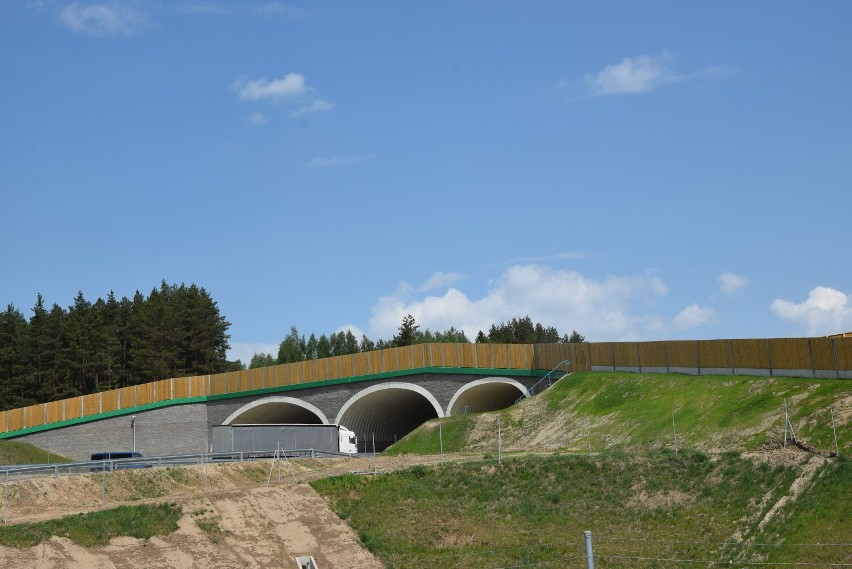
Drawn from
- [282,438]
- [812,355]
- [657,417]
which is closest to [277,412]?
[282,438]

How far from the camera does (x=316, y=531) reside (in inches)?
1548

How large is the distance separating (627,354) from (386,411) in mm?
28994

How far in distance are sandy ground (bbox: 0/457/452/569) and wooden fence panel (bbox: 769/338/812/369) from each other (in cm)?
2198

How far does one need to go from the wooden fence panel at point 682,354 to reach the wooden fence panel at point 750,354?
4.05 m

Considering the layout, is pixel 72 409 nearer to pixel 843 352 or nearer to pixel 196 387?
pixel 196 387

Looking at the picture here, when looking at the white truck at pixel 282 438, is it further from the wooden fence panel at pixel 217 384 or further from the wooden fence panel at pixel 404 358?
the wooden fence panel at pixel 217 384

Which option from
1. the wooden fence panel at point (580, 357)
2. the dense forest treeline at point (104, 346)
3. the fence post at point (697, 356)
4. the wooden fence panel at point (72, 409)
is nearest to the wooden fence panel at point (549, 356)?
the wooden fence panel at point (580, 357)

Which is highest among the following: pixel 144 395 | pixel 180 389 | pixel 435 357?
pixel 435 357

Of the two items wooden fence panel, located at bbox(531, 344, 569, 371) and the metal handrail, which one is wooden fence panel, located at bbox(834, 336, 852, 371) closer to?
the metal handrail

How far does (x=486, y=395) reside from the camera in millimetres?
84375

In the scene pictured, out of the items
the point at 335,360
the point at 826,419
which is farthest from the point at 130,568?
the point at 335,360

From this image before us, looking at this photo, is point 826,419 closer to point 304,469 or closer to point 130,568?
point 304,469

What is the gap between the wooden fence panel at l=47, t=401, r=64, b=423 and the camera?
306 ft

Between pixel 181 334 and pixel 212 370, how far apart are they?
6.41 metres
